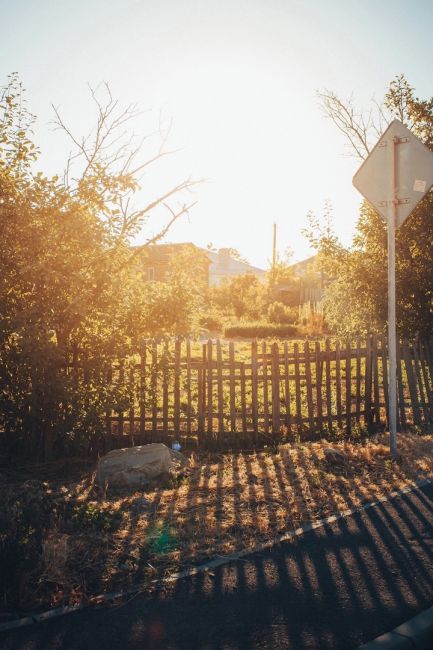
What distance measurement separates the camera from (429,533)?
14.2 ft

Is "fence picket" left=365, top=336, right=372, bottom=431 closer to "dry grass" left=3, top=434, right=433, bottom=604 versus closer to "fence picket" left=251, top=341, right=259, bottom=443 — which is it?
"dry grass" left=3, top=434, right=433, bottom=604

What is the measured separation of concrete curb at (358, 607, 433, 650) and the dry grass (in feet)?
4.67

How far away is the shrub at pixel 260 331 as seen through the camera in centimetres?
2584

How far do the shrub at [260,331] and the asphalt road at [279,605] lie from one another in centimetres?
2167

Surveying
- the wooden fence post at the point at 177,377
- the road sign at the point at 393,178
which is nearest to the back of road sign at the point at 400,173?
the road sign at the point at 393,178

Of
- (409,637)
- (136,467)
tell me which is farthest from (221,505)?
(409,637)

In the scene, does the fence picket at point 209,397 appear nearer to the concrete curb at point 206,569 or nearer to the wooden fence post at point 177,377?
the wooden fence post at point 177,377

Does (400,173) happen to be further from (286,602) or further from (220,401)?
(286,602)

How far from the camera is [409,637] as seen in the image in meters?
2.83

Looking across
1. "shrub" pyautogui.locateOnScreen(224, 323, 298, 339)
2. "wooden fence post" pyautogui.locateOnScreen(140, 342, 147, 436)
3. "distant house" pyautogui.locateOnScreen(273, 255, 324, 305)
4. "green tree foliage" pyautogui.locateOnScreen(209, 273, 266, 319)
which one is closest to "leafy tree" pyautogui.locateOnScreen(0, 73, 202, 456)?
"wooden fence post" pyautogui.locateOnScreen(140, 342, 147, 436)

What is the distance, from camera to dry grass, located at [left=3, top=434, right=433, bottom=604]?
3.77 meters

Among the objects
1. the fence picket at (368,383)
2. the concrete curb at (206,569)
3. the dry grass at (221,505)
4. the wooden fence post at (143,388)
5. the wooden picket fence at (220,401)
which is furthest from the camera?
the fence picket at (368,383)

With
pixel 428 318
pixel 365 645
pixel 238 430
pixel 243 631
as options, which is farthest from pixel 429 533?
pixel 428 318

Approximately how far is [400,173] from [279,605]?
17.3ft
